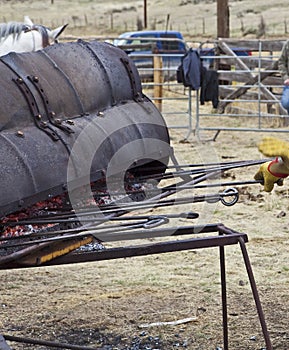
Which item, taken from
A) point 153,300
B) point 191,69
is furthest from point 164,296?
point 191,69

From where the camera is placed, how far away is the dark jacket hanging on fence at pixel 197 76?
36.7 ft

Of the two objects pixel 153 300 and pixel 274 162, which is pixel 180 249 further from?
pixel 153 300

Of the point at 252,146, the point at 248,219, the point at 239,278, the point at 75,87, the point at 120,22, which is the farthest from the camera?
the point at 120,22

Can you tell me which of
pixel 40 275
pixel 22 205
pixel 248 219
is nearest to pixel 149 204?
A: pixel 22 205

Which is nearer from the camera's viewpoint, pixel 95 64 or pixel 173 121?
pixel 95 64

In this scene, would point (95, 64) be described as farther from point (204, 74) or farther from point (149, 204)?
point (204, 74)

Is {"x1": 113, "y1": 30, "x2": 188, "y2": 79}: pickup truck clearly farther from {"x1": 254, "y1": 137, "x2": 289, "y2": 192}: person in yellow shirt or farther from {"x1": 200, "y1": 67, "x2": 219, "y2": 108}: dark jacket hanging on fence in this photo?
{"x1": 254, "y1": 137, "x2": 289, "y2": 192}: person in yellow shirt

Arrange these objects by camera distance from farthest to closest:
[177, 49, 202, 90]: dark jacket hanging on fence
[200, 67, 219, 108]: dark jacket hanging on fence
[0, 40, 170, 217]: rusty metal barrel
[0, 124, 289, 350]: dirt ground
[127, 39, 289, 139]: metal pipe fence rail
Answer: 1. [127, 39, 289, 139]: metal pipe fence rail
2. [200, 67, 219, 108]: dark jacket hanging on fence
3. [177, 49, 202, 90]: dark jacket hanging on fence
4. [0, 124, 289, 350]: dirt ground
5. [0, 40, 170, 217]: rusty metal barrel

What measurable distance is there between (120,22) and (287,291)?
40545mm

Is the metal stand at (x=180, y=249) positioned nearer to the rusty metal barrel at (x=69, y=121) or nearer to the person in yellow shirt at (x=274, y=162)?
the rusty metal barrel at (x=69, y=121)

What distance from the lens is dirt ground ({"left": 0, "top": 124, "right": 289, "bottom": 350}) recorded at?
13.8 feet

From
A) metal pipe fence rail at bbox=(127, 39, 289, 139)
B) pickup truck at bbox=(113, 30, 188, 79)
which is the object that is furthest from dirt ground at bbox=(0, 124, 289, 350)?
pickup truck at bbox=(113, 30, 188, 79)

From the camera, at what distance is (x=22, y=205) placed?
320 cm

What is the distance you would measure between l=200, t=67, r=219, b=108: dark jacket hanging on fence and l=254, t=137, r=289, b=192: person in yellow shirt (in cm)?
791
